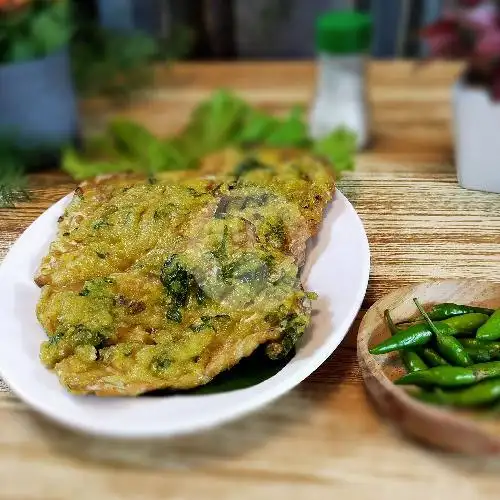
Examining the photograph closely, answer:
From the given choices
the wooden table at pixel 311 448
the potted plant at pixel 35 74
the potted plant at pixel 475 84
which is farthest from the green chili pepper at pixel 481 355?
the potted plant at pixel 35 74

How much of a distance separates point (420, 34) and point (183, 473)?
1.92 ft

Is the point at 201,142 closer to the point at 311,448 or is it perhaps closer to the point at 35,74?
the point at 35,74

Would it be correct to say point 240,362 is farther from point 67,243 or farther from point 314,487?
point 67,243

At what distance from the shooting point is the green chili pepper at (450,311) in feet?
2.52

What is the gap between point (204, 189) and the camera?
881 millimetres

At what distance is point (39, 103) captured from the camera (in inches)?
46.9

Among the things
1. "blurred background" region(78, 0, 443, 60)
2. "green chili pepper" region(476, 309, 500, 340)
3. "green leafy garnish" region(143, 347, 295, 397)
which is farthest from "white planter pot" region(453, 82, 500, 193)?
"blurred background" region(78, 0, 443, 60)

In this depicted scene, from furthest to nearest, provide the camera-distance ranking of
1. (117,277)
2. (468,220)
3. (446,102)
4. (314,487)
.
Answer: (446,102) < (468,220) < (117,277) < (314,487)

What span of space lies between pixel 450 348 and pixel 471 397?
0.24 ft

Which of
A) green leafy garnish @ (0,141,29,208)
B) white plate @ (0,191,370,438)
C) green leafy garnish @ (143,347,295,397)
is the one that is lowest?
green leafy garnish @ (0,141,29,208)

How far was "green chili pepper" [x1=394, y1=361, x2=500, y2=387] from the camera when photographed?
672 mm

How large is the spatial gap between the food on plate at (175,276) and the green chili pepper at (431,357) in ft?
0.46

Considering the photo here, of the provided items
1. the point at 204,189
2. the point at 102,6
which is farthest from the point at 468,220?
the point at 102,6

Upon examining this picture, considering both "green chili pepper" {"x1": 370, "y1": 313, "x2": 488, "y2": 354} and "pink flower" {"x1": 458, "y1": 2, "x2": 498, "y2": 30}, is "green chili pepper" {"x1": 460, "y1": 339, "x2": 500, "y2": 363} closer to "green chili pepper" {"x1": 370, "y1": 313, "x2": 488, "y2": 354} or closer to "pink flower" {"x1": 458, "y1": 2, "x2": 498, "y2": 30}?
"green chili pepper" {"x1": 370, "y1": 313, "x2": 488, "y2": 354}
